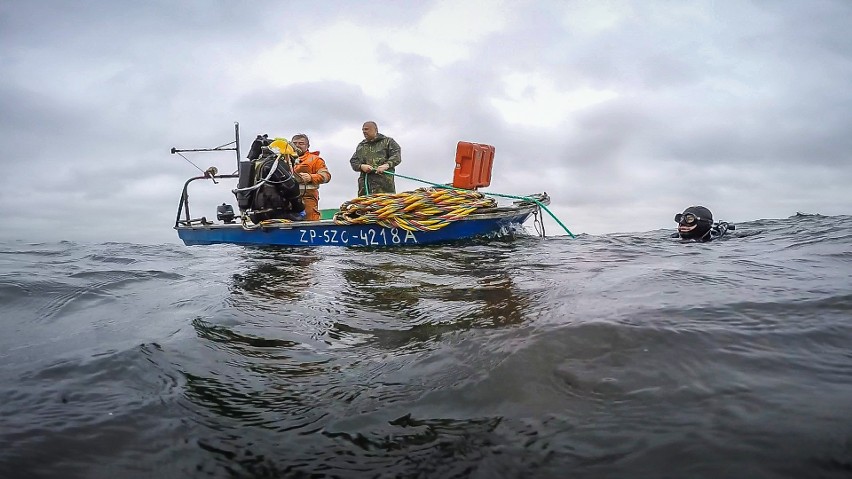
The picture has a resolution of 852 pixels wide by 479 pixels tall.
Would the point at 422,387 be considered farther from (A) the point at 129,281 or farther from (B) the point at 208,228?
(B) the point at 208,228

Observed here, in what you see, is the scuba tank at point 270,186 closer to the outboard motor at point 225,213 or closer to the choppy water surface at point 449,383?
the outboard motor at point 225,213

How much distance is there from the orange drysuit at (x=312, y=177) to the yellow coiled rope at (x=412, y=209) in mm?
1696

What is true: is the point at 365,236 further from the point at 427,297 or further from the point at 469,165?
the point at 427,297

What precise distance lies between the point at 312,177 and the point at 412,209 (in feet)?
8.56

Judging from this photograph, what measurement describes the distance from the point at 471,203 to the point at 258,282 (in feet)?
12.2

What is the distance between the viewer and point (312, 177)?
860 cm

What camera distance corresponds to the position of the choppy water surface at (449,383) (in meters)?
1.30

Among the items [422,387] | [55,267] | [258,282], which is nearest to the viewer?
[422,387]

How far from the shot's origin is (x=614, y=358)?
6.07ft

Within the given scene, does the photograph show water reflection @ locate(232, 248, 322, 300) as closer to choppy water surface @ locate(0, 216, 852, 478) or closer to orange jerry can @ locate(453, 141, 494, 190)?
choppy water surface @ locate(0, 216, 852, 478)

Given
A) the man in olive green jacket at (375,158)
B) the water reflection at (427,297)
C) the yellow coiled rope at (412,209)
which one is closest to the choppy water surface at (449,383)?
the water reflection at (427,297)

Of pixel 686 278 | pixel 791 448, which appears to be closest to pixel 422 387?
pixel 791 448

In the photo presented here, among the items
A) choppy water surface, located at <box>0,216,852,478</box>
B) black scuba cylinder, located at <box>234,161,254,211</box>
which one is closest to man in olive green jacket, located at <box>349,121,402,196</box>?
black scuba cylinder, located at <box>234,161,254,211</box>

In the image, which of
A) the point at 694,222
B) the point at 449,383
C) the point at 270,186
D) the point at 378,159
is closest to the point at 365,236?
the point at 270,186
